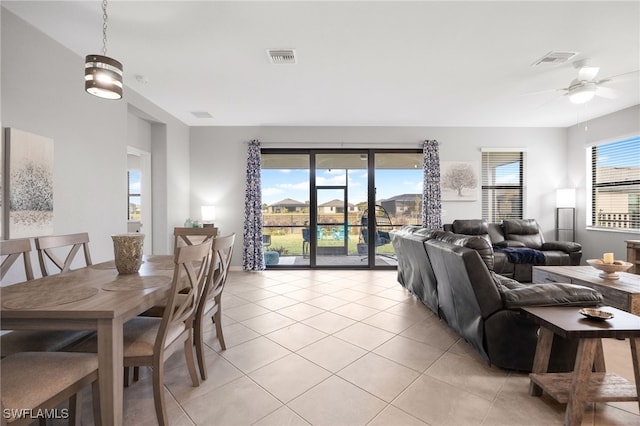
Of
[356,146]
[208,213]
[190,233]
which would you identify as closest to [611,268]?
[356,146]

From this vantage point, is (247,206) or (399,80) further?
(247,206)

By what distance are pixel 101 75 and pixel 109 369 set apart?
1.67 m

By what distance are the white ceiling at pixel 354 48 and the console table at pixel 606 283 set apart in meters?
2.32

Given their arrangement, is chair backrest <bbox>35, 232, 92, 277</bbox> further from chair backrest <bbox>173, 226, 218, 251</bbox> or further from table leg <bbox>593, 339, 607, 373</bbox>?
table leg <bbox>593, 339, 607, 373</bbox>

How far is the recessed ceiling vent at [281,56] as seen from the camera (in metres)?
2.86

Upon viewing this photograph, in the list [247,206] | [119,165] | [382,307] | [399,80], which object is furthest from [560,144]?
[119,165]

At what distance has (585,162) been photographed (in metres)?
5.29

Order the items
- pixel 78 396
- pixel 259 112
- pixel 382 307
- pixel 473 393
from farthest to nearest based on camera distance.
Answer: pixel 259 112
pixel 382 307
pixel 473 393
pixel 78 396

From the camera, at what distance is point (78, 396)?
4.77 feet

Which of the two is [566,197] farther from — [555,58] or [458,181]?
[555,58]

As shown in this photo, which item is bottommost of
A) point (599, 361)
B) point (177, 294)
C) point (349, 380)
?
point (349, 380)

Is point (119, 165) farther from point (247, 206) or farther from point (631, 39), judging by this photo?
point (631, 39)

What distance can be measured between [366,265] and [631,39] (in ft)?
15.0

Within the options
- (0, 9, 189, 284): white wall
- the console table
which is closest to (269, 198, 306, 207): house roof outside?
(0, 9, 189, 284): white wall
